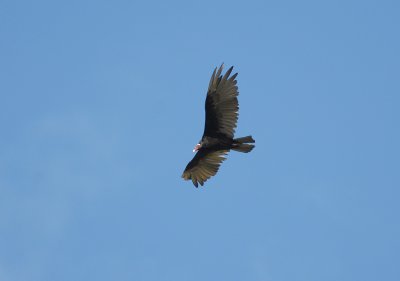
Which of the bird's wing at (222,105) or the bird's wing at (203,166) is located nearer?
the bird's wing at (222,105)

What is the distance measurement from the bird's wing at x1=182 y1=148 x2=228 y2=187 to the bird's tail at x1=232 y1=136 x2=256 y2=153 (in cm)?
75

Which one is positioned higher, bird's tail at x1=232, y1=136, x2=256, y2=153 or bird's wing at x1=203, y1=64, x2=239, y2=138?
bird's wing at x1=203, y1=64, x2=239, y2=138

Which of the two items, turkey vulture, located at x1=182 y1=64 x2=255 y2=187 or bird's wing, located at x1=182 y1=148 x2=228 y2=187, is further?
bird's wing, located at x1=182 y1=148 x2=228 y2=187

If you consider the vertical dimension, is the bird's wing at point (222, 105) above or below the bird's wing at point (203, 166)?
above

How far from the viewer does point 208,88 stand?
62.2 ft

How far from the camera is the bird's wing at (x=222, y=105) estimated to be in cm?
1880

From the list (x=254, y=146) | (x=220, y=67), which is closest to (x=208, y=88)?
(x=220, y=67)

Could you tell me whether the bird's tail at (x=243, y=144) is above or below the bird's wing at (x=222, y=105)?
below

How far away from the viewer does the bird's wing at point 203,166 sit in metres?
19.8

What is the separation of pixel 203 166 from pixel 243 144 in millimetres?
1640

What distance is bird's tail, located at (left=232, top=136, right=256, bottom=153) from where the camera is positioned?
18.7 m

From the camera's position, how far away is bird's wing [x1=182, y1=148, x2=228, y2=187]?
19812mm

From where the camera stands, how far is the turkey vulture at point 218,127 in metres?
18.8

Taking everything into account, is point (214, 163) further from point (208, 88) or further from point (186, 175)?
point (208, 88)
